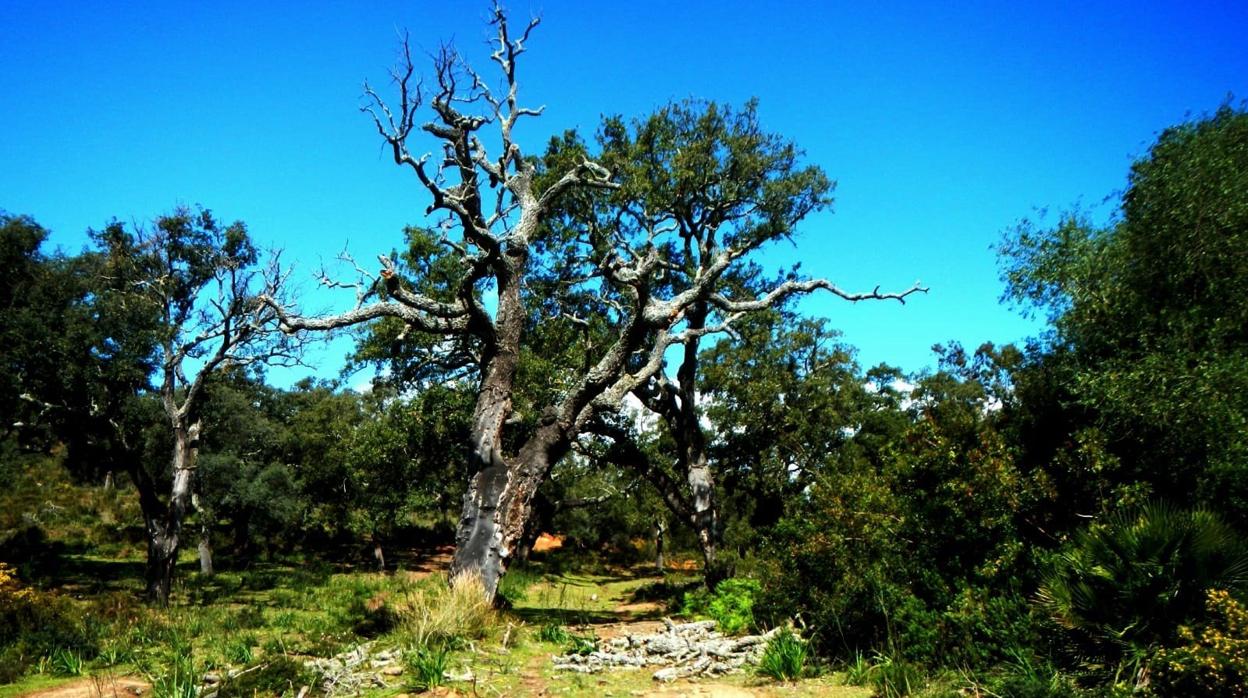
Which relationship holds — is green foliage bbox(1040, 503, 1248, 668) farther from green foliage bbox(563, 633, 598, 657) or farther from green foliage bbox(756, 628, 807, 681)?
green foliage bbox(563, 633, 598, 657)

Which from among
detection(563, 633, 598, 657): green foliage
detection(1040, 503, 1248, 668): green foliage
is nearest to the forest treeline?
detection(1040, 503, 1248, 668): green foliage

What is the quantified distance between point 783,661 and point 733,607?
437 centimetres

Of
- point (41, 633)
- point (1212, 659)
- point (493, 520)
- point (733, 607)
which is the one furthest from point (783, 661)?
point (41, 633)

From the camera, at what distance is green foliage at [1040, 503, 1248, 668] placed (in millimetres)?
6469

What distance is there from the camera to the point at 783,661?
8008 mm

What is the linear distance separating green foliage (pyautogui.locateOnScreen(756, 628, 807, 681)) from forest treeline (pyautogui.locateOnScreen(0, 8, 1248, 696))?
85 cm

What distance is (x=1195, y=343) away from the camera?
32.1 ft

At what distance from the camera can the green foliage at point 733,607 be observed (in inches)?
445

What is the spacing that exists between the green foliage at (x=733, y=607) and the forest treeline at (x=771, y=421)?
18 cm

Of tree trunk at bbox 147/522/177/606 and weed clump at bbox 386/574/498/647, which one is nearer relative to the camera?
weed clump at bbox 386/574/498/647

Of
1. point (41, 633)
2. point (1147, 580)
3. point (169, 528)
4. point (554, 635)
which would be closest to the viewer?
point (1147, 580)

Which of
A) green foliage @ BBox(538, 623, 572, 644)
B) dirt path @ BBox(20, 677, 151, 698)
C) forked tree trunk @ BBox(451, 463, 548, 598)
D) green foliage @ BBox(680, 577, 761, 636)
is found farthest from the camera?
green foliage @ BBox(680, 577, 761, 636)

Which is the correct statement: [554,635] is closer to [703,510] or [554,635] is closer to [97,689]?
[97,689]

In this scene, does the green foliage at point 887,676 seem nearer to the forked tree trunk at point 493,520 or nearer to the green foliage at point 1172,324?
the green foliage at point 1172,324
